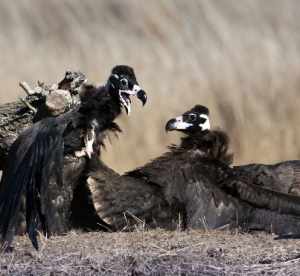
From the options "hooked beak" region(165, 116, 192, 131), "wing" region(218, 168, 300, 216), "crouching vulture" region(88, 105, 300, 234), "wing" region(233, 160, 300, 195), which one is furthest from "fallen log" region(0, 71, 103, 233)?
"wing" region(233, 160, 300, 195)

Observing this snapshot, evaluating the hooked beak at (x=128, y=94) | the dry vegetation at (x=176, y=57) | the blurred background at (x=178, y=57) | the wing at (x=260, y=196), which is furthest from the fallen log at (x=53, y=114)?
the blurred background at (x=178, y=57)

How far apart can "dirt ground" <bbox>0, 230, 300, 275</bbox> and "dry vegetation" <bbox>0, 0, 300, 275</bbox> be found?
538 cm

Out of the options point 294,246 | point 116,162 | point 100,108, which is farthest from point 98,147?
point 116,162

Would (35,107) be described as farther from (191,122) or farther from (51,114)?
(191,122)

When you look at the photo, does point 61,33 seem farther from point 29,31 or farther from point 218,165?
point 218,165

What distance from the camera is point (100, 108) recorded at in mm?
10391

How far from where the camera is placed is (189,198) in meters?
9.98

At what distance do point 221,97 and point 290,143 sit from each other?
0.92 metres

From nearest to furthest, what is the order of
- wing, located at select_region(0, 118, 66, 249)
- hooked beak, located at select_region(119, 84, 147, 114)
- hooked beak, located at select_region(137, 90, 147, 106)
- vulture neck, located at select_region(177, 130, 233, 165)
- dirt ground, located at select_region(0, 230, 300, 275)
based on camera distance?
dirt ground, located at select_region(0, 230, 300, 275), wing, located at select_region(0, 118, 66, 249), hooked beak, located at select_region(137, 90, 147, 106), hooked beak, located at select_region(119, 84, 147, 114), vulture neck, located at select_region(177, 130, 233, 165)

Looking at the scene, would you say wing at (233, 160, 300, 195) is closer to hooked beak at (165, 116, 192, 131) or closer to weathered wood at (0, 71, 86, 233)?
hooked beak at (165, 116, 192, 131)

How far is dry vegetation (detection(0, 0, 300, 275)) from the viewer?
1442cm

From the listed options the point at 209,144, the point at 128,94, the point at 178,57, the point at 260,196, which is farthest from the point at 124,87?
the point at 178,57

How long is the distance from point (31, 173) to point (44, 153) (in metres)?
0.18

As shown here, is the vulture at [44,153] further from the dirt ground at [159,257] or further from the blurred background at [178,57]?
the blurred background at [178,57]
